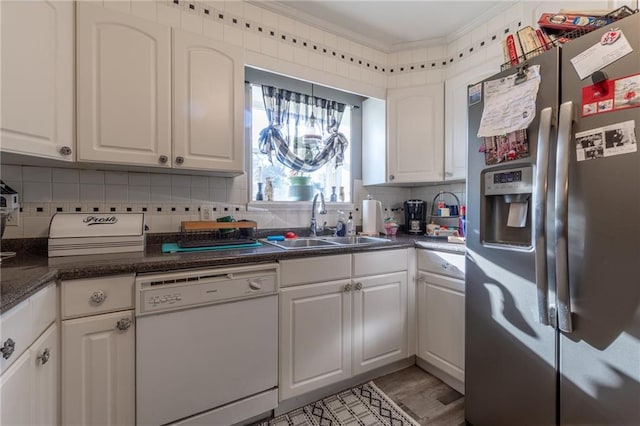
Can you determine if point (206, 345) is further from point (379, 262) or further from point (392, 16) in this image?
point (392, 16)

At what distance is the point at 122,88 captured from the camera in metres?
1.43

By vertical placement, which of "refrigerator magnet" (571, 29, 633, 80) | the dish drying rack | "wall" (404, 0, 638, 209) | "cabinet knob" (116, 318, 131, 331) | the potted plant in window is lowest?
"cabinet knob" (116, 318, 131, 331)

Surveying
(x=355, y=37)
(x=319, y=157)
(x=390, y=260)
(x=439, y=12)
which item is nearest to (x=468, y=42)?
(x=439, y=12)

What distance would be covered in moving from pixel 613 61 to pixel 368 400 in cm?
190

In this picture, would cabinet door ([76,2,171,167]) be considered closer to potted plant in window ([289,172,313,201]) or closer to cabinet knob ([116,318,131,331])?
cabinet knob ([116,318,131,331])

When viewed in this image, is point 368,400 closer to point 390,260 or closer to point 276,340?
point 276,340

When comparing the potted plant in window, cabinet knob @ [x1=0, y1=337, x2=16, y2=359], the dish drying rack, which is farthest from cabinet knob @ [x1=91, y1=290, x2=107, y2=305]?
the potted plant in window

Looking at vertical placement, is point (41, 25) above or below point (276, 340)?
above

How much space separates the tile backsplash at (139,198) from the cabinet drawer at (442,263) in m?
0.77

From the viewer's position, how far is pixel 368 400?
1.70 meters

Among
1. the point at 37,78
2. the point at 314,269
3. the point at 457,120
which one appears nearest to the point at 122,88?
the point at 37,78

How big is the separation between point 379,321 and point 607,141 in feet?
4.59

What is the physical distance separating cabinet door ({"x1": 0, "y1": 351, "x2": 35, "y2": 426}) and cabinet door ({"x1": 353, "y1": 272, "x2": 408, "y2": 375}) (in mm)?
1390

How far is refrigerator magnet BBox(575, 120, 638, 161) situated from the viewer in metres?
0.92
